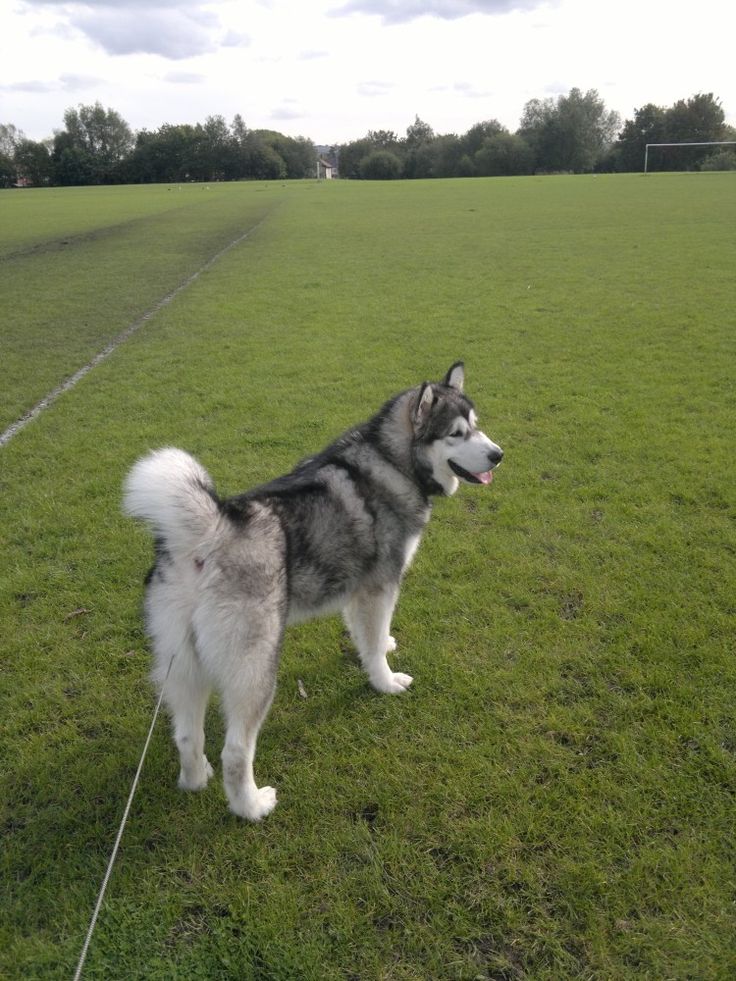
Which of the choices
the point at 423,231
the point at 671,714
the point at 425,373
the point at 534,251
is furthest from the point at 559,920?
the point at 423,231

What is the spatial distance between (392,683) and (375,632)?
1.18 ft

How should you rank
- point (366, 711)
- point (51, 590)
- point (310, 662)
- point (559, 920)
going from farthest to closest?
point (51, 590) < point (310, 662) < point (366, 711) < point (559, 920)

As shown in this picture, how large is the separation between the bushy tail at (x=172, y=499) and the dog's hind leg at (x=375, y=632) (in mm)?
1131

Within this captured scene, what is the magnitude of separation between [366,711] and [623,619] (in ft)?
6.11

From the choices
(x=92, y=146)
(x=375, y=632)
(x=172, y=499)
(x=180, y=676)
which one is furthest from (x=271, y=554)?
(x=92, y=146)

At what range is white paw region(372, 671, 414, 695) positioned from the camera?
3.71 metres

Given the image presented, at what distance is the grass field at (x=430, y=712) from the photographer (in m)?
2.50

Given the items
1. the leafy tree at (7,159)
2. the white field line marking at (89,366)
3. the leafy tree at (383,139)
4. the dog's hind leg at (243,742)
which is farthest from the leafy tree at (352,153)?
the dog's hind leg at (243,742)

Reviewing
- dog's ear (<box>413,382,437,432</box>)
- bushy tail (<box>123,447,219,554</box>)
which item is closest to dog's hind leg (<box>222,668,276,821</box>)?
bushy tail (<box>123,447,219,554</box>)

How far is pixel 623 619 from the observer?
4.16 metres

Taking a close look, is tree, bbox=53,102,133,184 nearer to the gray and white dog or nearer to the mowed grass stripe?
the mowed grass stripe

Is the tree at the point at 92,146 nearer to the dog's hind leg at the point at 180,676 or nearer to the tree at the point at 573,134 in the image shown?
the tree at the point at 573,134

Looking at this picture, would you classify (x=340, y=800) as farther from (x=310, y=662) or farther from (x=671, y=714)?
(x=671, y=714)

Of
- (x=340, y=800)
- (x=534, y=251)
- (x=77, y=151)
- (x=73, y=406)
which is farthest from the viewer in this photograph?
(x=77, y=151)
